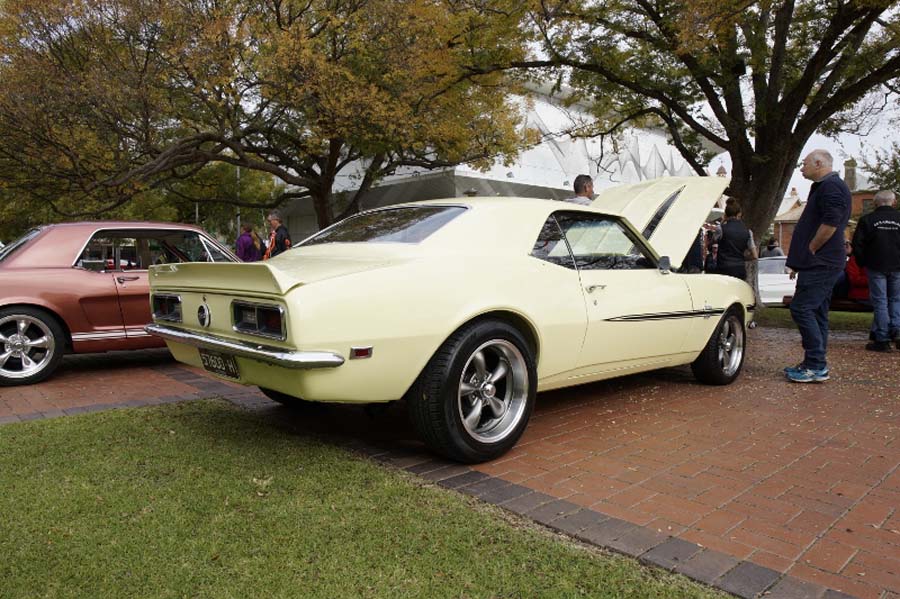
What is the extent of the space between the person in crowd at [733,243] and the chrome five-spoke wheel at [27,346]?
25.7 ft

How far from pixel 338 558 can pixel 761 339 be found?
318 inches

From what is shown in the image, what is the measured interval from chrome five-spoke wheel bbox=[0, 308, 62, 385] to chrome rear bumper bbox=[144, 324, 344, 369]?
302 cm

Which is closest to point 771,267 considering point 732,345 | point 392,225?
point 732,345

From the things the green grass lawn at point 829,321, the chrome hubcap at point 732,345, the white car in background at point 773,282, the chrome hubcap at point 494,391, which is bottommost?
the green grass lawn at point 829,321

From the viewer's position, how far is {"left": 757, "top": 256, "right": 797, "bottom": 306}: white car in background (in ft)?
46.4

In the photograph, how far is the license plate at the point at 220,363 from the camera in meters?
3.64

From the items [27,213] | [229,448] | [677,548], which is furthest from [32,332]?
[27,213]

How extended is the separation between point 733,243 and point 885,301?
1868mm

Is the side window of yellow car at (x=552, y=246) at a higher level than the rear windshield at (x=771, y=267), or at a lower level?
higher

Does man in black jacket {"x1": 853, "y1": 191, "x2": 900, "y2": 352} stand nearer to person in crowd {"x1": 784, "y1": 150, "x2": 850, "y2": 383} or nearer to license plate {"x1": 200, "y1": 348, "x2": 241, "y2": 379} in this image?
person in crowd {"x1": 784, "y1": 150, "x2": 850, "y2": 383}

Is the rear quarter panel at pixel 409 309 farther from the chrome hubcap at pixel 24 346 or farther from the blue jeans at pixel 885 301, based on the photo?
the blue jeans at pixel 885 301

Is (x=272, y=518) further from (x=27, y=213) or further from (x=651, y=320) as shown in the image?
(x=27, y=213)

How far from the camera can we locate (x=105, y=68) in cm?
1328

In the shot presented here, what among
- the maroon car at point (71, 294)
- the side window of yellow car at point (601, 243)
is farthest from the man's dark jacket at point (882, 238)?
the maroon car at point (71, 294)
